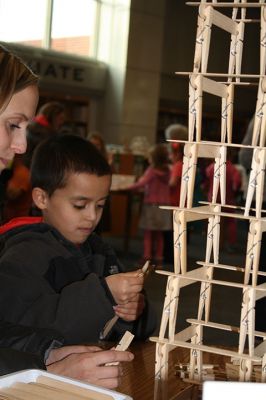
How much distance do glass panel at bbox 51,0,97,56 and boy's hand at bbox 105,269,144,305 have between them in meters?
12.2

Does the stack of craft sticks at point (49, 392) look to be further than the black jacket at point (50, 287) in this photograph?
No

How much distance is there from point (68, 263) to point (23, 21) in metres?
11.6

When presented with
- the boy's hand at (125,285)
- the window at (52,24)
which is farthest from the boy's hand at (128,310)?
the window at (52,24)

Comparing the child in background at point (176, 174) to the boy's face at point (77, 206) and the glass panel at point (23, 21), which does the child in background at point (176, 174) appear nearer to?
the glass panel at point (23, 21)

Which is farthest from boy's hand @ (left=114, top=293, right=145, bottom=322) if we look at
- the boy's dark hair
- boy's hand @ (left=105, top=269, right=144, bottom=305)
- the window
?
the window

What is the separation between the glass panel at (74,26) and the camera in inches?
540

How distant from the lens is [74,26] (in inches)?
554

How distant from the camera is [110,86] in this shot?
1427 centimetres

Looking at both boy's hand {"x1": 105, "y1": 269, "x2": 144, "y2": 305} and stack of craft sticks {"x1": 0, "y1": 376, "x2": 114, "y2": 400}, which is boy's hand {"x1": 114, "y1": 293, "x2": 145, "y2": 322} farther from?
stack of craft sticks {"x1": 0, "y1": 376, "x2": 114, "y2": 400}

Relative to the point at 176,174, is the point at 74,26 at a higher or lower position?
higher

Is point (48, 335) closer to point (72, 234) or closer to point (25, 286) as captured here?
point (25, 286)

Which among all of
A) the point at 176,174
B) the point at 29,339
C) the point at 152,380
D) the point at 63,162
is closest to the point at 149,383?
the point at 152,380

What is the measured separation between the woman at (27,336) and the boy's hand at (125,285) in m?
0.27

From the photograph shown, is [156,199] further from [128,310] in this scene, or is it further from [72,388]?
[72,388]
